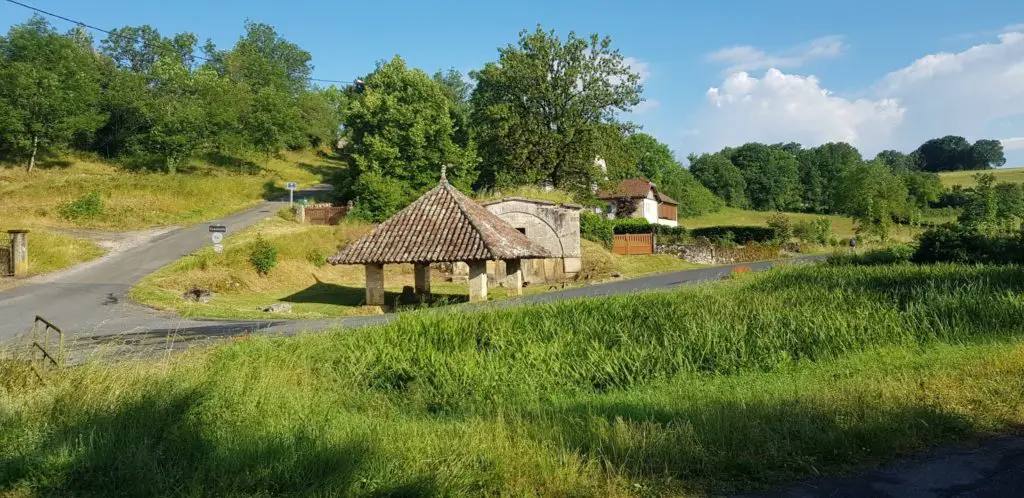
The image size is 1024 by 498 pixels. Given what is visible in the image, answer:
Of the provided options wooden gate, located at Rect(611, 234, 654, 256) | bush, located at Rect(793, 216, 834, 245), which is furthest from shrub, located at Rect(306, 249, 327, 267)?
bush, located at Rect(793, 216, 834, 245)

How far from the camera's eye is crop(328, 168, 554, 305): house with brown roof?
24.8 meters

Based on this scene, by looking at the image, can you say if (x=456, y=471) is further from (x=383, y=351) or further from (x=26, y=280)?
(x=26, y=280)

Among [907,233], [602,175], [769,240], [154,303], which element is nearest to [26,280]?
[154,303]

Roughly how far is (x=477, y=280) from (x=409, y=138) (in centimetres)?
2911

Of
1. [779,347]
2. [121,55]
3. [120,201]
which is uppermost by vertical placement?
[121,55]

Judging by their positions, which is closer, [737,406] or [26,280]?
[737,406]

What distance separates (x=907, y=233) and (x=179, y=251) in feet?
185

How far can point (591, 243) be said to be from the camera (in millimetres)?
45031

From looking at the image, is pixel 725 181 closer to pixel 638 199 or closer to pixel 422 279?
pixel 638 199

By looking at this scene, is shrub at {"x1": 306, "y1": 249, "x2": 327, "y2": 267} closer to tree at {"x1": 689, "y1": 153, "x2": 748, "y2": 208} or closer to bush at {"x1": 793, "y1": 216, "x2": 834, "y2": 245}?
bush at {"x1": 793, "y1": 216, "x2": 834, "y2": 245}

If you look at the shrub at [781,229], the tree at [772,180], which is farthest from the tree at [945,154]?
the shrub at [781,229]

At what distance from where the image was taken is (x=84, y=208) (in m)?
41.6

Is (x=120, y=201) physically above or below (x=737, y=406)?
above

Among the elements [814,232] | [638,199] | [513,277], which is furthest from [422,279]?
[638,199]
